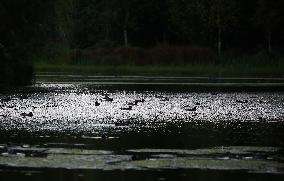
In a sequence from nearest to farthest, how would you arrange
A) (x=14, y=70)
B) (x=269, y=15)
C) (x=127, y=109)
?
(x=127, y=109) → (x=14, y=70) → (x=269, y=15)

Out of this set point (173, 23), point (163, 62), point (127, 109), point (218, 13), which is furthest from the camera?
point (173, 23)

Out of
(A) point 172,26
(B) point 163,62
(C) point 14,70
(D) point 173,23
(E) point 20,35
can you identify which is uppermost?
(D) point 173,23

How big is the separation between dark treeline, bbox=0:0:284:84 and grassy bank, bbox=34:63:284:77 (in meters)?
2.37

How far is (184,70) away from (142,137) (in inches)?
1831

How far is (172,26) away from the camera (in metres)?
89.5


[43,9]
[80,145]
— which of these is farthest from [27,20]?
[80,145]

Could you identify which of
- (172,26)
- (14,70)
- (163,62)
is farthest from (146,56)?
(14,70)

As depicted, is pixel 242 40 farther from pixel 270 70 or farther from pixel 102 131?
pixel 102 131

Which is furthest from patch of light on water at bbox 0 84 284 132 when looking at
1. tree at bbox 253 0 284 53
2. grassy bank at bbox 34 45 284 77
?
tree at bbox 253 0 284 53

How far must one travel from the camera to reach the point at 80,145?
2017 cm

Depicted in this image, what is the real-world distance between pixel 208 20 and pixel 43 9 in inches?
1186

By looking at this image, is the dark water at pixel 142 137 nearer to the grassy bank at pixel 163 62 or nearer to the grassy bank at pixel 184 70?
the grassy bank at pixel 184 70

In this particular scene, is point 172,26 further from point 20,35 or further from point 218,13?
point 20,35

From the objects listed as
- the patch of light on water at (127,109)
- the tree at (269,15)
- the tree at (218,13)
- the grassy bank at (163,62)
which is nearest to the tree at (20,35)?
the patch of light on water at (127,109)
